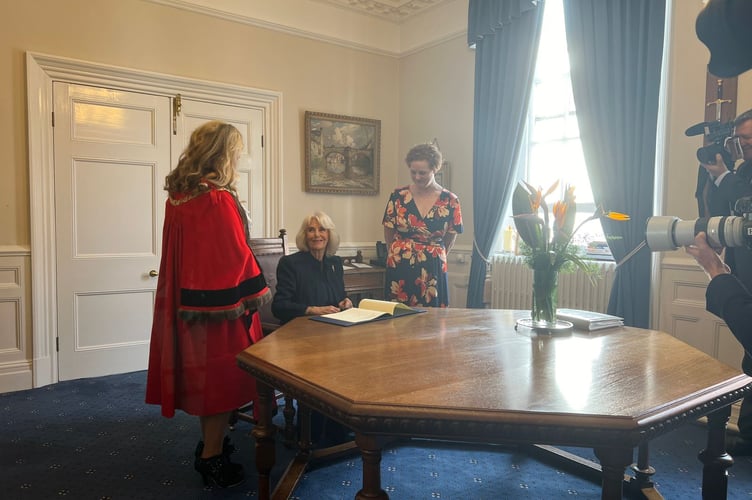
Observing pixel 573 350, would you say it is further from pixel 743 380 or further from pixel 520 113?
pixel 520 113

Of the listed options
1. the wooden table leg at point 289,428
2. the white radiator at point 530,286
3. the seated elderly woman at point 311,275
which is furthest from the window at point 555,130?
the wooden table leg at point 289,428

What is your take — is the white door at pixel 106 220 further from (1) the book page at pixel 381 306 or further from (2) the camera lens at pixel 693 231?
(2) the camera lens at pixel 693 231

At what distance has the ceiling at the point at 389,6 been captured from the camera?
4.73 m

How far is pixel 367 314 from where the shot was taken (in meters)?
2.16

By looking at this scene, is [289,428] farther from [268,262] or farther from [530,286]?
[530,286]

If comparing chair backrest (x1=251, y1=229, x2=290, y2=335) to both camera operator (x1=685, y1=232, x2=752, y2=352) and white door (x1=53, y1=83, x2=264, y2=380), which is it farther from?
camera operator (x1=685, y1=232, x2=752, y2=352)

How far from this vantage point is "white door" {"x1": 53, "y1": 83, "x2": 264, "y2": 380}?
12.1ft

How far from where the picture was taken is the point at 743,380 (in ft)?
4.56

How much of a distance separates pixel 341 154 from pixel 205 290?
3055 millimetres

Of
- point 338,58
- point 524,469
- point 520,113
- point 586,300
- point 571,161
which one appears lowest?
point 524,469

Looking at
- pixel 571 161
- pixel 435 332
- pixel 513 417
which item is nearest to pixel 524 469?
pixel 435 332

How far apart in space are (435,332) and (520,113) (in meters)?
2.64

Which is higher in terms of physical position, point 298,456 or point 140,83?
point 140,83

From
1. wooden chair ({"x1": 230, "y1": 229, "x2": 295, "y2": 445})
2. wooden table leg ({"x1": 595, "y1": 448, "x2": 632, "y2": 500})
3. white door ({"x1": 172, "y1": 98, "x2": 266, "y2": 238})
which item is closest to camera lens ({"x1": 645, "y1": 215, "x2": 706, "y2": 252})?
wooden table leg ({"x1": 595, "y1": 448, "x2": 632, "y2": 500})
